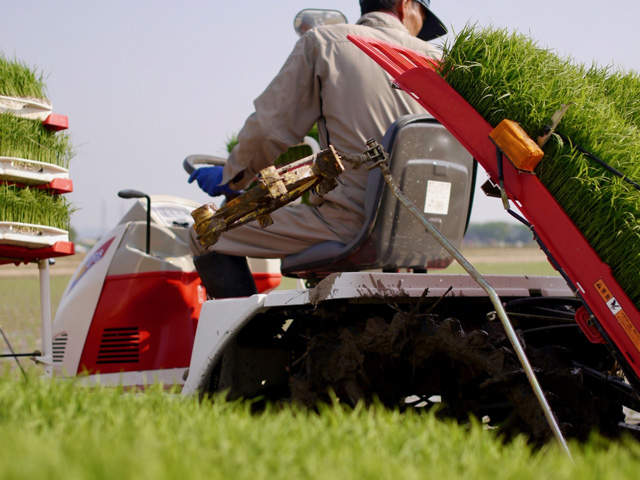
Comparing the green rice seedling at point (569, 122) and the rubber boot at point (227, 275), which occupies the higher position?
the green rice seedling at point (569, 122)

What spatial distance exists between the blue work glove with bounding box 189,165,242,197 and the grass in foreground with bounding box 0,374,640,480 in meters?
1.61

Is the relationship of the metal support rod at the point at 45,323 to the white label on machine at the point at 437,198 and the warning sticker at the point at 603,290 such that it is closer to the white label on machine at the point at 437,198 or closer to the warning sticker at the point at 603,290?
the white label on machine at the point at 437,198

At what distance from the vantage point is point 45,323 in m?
4.20

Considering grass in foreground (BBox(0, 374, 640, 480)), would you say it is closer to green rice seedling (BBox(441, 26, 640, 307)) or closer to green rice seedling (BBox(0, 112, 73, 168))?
green rice seedling (BBox(441, 26, 640, 307))

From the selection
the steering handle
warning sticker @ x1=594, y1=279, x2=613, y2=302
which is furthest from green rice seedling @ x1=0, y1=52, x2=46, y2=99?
warning sticker @ x1=594, y1=279, x2=613, y2=302

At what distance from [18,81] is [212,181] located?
125 centimetres

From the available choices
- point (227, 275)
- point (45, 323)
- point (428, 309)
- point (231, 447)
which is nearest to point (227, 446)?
point (231, 447)

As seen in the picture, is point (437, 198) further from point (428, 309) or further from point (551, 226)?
point (551, 226)

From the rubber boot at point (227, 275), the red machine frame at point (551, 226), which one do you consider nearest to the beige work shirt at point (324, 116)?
the rubber boot at point (227, 275)

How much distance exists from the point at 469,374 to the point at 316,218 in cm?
95

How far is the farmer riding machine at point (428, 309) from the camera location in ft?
7.68

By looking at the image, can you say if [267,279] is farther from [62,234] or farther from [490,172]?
[490,172]

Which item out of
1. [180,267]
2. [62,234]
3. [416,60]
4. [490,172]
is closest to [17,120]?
[62,234]

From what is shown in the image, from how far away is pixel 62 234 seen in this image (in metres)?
4.19
